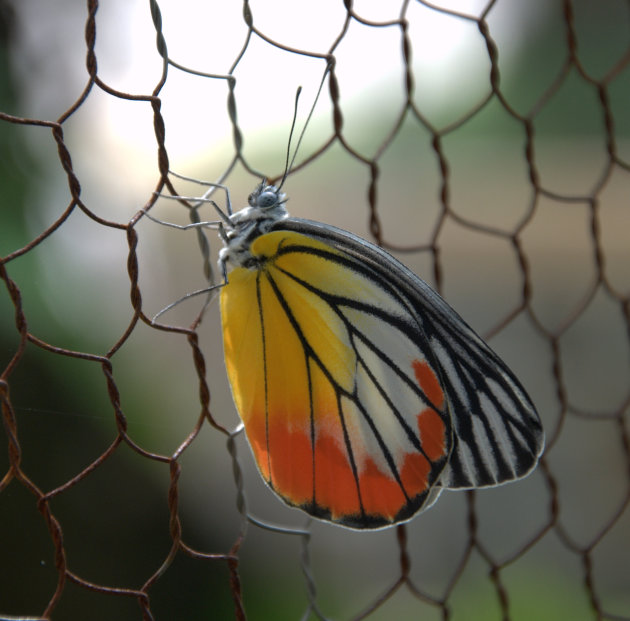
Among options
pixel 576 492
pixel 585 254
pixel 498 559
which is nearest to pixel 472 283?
pixel 585 254

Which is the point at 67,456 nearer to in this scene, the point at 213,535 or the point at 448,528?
the point at 213,535

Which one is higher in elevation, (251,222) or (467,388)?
(251,222)

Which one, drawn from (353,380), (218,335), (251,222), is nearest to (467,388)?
(353,380)

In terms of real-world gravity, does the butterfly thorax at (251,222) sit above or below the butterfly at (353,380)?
above

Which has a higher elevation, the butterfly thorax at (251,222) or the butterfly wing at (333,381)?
the butterfly thorax at (251,222)

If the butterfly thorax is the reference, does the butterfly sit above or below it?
below

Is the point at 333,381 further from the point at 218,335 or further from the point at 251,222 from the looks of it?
the point at 218,335
